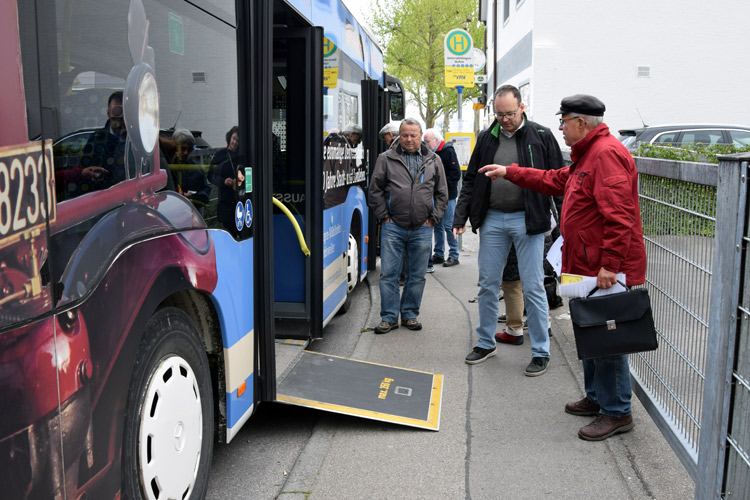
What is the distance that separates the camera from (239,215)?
354cm

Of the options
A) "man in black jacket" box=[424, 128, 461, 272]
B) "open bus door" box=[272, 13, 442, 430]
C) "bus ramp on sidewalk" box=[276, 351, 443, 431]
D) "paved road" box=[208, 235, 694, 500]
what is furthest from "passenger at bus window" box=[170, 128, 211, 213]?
"man in black jacket" box=[424, 128, 461, 272]

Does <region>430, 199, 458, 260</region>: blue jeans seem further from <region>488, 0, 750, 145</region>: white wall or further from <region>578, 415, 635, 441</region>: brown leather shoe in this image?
→ <region>488, 0, 750, 145</region>: white wall

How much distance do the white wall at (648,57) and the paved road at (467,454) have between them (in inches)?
530

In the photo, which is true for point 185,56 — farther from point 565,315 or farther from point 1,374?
point 565,315

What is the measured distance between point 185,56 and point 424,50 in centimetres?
3768

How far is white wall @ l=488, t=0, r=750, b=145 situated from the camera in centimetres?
1714

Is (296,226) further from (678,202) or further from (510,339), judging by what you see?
(678,202)

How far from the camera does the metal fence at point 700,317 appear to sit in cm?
266

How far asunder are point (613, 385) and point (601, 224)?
3.04 feet

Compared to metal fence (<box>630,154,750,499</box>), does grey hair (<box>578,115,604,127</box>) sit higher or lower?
higher

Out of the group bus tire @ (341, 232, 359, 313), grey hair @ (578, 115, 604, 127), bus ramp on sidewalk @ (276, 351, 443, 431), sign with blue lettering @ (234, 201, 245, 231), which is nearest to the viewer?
sign with blue lettering @ (234, 201, 245, 231)

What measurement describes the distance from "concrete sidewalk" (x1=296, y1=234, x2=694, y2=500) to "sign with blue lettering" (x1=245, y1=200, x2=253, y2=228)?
1.32 meters

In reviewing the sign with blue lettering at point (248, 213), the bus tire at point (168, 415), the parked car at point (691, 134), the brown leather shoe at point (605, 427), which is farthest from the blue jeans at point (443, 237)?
the bus tire at point (168, 415)

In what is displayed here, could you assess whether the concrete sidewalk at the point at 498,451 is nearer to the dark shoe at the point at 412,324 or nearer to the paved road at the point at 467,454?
the paved road at the point at 467,454
